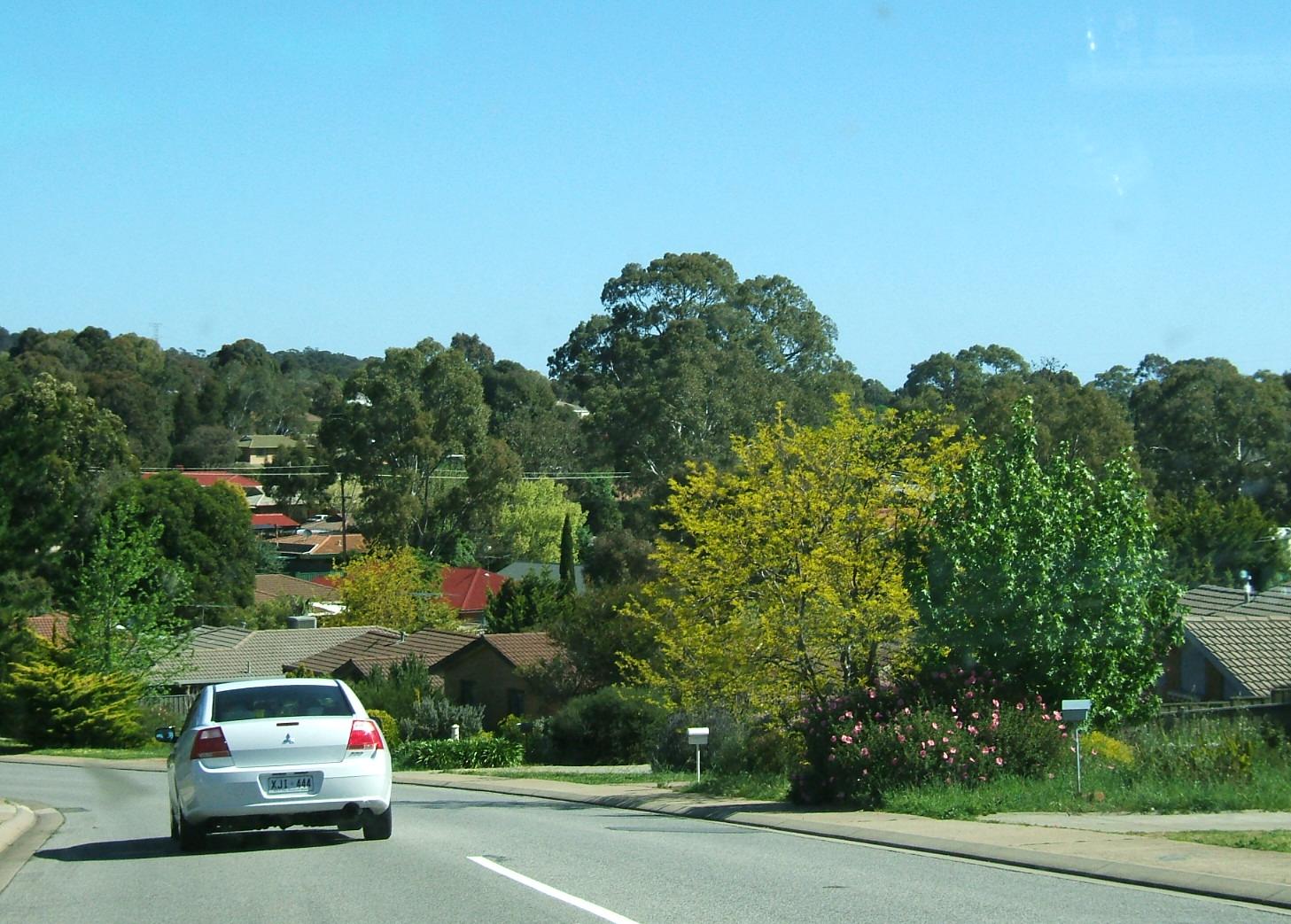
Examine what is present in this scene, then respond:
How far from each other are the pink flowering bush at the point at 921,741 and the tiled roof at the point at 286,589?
62.5 meters

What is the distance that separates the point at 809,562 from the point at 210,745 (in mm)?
10412

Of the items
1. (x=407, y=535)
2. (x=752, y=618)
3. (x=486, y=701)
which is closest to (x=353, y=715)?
(x=752, y=618)

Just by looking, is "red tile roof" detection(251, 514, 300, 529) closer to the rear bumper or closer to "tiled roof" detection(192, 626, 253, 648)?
"tiled roof" detection(192, 626, 253, 648)

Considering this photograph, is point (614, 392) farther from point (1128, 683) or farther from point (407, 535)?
point (1128, 683)

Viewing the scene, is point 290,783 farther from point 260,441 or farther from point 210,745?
point 260,441

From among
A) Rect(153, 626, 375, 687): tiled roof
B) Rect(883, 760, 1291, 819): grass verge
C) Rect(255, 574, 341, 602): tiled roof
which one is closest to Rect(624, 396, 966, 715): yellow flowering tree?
Rect(883, 760, 1291, 819): grass verge

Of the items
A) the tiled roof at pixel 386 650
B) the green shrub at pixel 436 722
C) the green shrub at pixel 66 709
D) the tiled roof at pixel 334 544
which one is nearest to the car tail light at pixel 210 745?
the green shrub at pixel 436 722

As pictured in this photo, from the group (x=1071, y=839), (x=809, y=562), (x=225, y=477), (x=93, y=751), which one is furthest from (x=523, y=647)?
(x=225, y=477)

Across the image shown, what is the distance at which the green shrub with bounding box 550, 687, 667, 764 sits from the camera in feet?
121

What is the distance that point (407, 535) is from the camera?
240ft

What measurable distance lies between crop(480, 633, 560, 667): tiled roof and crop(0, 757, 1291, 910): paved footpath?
2719cm

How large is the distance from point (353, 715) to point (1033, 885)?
590 cm

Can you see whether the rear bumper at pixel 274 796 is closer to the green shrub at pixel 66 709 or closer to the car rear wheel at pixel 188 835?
the car rear wheel at pixel 188 835

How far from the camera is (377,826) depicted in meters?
13.3
